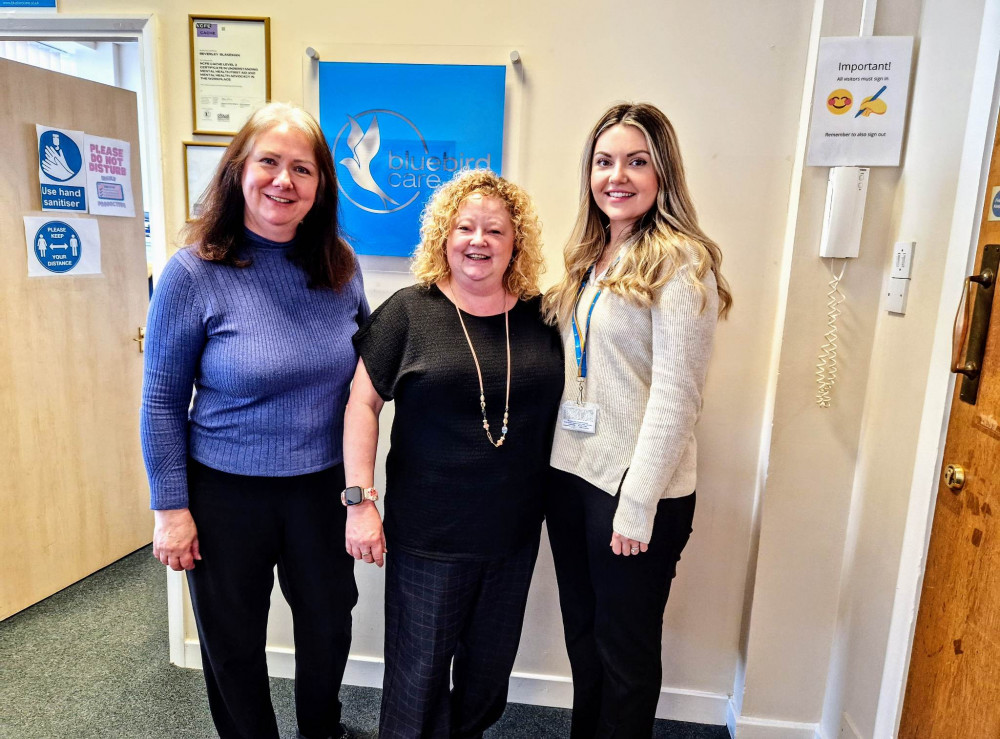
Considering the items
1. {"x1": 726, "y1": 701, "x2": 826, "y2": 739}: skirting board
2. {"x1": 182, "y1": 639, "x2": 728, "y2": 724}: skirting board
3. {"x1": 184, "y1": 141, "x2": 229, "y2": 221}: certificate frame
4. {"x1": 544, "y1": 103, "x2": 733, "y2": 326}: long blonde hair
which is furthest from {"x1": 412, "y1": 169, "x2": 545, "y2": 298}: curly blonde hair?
{"x1": 726, "y1": 701, "x2": 826, "y2": 739}: skirting board

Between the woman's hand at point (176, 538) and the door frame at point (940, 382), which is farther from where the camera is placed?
the woman's hand at point (176, 538)

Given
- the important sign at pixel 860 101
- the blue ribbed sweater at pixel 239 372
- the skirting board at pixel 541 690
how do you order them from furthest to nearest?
the skirting board at pixel 541 690 < the important sign at pixel 860 101 < the blue ribbed sweater at pixel 239 372

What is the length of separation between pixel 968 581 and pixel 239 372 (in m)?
1.49

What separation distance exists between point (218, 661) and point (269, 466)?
49 centimetres

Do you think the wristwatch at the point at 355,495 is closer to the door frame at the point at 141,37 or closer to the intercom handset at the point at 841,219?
the door frame at the point at 141,37

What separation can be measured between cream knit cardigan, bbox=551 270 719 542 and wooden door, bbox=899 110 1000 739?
1.61ft

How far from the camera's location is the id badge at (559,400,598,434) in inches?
55.8

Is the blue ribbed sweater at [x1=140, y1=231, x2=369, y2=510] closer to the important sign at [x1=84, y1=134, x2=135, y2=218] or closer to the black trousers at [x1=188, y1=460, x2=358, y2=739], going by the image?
the black trousers at [x1=188, y1=460, x2=358, y2=739]

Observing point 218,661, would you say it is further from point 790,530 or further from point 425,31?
point 425,31

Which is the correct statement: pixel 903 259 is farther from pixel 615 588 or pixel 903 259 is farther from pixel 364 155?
pixel 364 155

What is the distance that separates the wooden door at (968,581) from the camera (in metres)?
1.15

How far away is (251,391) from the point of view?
1370mm

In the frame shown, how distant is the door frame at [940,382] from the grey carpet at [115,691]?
713mm

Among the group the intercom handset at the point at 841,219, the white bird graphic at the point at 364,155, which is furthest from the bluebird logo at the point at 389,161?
the intercom handset at the point at 841,219
